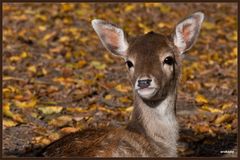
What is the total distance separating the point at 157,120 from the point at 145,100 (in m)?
0.25

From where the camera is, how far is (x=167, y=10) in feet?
56.0

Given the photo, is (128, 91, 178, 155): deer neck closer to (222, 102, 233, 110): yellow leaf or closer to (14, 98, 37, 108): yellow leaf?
(14, 98, 37, 108): yellow leaf

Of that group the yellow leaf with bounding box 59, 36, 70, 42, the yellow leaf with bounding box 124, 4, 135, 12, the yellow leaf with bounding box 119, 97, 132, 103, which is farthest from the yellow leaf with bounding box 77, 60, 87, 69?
the yellow leaf with bounding box 124, 4, 135, 12

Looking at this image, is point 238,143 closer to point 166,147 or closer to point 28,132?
point 166,147

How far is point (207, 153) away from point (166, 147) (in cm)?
164

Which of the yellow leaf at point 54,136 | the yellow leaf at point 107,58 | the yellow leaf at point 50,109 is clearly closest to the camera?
the yellow leaf at point 54,136

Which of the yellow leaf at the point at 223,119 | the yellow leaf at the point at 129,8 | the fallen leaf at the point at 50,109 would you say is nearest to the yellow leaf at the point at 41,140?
A: the fallen leaf at the point at 50,109

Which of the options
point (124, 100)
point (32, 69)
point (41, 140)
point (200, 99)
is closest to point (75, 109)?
point (124, 100)

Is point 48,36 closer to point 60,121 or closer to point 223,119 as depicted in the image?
point 60,121

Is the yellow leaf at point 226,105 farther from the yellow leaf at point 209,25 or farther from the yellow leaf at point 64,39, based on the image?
the yellow leaf at point 209,25

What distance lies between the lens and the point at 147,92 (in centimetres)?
620

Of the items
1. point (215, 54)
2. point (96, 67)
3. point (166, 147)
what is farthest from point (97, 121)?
point (215, 54)

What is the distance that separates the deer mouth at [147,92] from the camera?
618cm

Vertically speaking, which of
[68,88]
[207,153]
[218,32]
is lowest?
[207,153]
